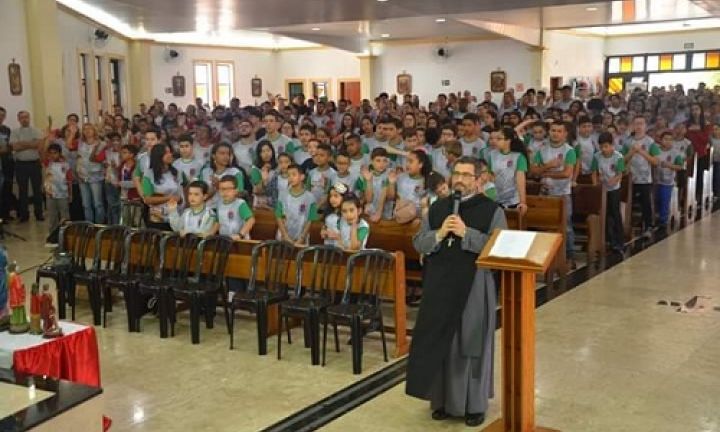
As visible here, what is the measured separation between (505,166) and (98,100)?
13.4 metres

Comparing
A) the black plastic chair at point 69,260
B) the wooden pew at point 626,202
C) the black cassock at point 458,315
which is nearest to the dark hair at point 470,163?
the black cassock at point 458,315

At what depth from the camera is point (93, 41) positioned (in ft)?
61.1

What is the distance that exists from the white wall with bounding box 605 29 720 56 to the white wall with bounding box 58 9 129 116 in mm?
16761

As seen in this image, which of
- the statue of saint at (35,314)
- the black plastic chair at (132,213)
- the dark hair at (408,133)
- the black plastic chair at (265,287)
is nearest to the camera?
the statue of saint at (35,314)

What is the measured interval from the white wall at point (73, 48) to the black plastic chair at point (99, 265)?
35.6 ft

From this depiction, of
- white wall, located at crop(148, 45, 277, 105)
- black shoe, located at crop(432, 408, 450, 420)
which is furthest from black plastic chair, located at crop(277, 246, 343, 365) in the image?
white wall, located at crop(148, 45, 277, 105)

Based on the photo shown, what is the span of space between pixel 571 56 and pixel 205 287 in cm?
2034

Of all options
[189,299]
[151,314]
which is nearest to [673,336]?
[189,299]

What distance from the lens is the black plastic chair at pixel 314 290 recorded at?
19.9ft

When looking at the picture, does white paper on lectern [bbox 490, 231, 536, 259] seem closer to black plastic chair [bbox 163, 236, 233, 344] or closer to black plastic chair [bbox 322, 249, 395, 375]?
black plastic chair [bbox 322, 249, 395, 375]

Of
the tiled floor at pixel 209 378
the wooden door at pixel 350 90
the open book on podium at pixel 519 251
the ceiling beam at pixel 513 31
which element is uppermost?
the ceiling beam at pixel 513 31

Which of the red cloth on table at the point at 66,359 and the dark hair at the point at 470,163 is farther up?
the dark hair at the point at 470,163

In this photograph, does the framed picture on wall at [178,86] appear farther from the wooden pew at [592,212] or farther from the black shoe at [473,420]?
the black shoe at [473,420]

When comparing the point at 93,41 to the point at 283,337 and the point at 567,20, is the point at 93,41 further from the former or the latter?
the point at 283,337
